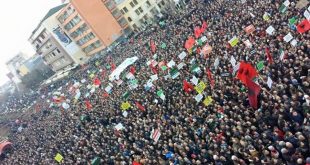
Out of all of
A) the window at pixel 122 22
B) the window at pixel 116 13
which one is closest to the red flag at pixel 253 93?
the window at pixel 122 22

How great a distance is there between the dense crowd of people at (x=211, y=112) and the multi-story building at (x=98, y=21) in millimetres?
33017

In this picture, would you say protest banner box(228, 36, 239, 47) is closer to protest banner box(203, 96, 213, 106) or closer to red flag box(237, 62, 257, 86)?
protest banner box(203, 96, 213, 106)

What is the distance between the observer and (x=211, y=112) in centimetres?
1762

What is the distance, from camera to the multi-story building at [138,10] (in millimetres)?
67250

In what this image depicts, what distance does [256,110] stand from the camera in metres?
15.0

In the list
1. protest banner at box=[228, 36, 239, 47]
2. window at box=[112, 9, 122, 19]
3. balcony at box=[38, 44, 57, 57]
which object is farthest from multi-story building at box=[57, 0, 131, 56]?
protest banner at box=[228, 36, 239, 47]

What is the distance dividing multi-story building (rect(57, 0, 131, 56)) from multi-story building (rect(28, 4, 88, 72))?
3818 millimetres

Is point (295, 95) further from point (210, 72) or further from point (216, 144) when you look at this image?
point (210, 72)

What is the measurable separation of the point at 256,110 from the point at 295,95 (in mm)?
1853

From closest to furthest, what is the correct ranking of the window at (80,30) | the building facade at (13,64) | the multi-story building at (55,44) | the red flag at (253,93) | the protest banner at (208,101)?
the red flag at (253,93)
the protest banner at (208,101)
the window at (80,30)
the multi-story building at (55,44)
the building facade at (13,64)

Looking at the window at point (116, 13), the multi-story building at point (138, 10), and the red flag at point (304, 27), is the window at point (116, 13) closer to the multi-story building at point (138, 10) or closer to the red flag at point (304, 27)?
the multi-story building at point (138, 10)

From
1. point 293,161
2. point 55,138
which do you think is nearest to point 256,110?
point 293,161

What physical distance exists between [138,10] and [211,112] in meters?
51.8

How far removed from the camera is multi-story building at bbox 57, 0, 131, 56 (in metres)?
67.1
